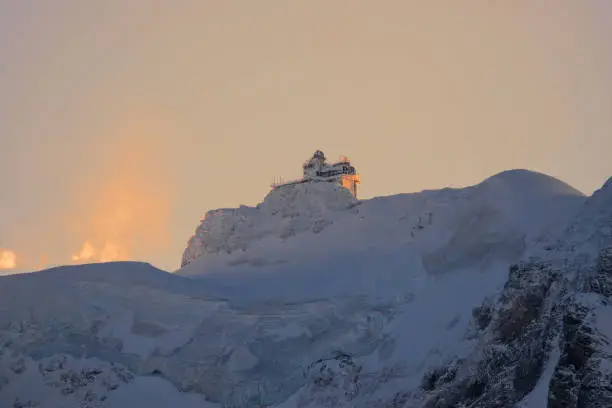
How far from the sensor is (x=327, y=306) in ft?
321

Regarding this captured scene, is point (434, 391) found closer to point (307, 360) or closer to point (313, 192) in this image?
point (307, 360)

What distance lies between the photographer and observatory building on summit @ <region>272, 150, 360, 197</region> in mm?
133375

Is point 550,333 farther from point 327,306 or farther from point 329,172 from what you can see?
point 329,172

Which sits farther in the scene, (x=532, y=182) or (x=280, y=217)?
(x=280, y=217)

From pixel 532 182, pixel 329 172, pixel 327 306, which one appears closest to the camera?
pixel 532 182

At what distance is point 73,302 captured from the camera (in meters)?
97.4

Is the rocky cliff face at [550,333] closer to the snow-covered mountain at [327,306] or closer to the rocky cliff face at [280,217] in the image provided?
the snow-covered mountain at [327,306]

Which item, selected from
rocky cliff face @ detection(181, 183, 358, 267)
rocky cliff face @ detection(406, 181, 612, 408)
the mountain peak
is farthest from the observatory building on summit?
rocky cliff face @ detection(406, 181, 612, 408)

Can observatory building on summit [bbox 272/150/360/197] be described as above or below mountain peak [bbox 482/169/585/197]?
above

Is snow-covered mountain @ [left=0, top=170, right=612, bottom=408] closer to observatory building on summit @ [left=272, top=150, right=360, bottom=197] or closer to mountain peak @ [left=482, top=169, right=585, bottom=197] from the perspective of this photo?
mountain peak @ [left=482, top=169, right=585, bottom=197]

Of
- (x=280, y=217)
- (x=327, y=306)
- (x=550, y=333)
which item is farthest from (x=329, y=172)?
(x=550, y=333)

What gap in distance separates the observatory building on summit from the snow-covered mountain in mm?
17378

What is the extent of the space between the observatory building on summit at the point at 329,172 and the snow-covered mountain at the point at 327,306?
17.4 m

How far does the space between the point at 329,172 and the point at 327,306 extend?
3873 centimetres
